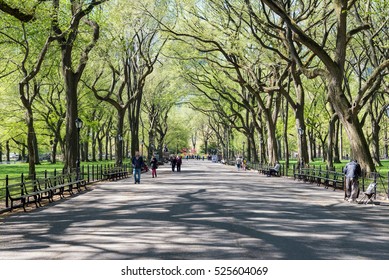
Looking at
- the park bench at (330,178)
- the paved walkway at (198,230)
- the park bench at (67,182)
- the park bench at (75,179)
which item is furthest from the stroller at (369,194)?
the park bench at (75,179)

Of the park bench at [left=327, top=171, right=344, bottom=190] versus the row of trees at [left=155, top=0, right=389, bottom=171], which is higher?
the row of trees at [left=155, top=0, right=389, bottom=171]

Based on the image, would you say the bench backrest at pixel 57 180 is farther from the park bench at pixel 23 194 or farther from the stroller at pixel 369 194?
the stroller at pixel 369 194

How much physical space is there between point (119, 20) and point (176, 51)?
12065 millimetres

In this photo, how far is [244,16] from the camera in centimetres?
3275

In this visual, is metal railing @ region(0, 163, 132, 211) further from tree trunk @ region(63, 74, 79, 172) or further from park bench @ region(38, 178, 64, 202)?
tree trunk @ region(63, 74, 79, 172)

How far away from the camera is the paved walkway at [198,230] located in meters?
8.49

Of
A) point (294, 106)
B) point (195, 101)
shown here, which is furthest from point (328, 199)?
point (195, 101)

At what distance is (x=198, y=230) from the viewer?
1093 centimetres

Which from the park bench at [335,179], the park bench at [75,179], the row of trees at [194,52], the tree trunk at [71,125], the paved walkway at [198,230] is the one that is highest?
the row of trees at [194,52]

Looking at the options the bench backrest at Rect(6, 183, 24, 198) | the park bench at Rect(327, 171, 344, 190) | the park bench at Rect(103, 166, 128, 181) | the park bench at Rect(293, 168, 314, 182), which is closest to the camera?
the bench backrest at Rect(6, 183, 24, 198)

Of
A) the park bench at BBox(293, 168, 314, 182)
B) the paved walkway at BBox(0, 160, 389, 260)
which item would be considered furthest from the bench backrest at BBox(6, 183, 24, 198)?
the park bench at BBox(293, 168, 314, 182)

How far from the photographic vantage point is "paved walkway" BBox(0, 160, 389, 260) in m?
8.49

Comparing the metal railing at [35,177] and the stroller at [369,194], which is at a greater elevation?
the metal railing at [35,177]

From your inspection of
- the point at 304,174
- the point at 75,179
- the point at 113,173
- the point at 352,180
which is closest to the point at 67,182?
the point at 75,179
